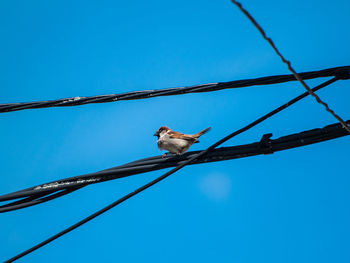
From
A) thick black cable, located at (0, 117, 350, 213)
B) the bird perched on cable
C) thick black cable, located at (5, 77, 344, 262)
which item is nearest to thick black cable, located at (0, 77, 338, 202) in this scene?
thick black cable, located at (0, 117, 350, 213)

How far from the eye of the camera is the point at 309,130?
482 centimetres

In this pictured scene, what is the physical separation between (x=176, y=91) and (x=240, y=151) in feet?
3.01

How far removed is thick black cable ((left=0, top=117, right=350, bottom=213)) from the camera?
476 cm

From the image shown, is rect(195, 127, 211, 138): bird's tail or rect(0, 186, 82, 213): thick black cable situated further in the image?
rect(195, 127, 211, 138): bird's tail

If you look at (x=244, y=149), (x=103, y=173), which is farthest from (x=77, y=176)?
(x=244, y=149)

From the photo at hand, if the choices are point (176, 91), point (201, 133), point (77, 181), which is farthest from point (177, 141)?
point (77, 181)

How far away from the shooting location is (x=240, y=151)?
488 cm

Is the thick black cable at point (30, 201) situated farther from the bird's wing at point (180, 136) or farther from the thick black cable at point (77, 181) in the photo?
the bird's wing at point (180, 136)

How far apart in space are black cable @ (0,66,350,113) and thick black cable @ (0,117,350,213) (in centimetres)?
55

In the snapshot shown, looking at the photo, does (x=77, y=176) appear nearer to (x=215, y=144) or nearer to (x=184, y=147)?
(x=215, y=144)

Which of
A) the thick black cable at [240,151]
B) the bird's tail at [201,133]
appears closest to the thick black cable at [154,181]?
the thick black cable at [240,151]

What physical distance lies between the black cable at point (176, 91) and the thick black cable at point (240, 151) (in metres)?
0.55

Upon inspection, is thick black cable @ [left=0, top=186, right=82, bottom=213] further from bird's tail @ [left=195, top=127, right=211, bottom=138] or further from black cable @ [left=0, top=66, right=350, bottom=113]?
bird's tail @ [left=195, top=127, right=211, bottom=138]

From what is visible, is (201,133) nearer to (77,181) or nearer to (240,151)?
(240,151)
